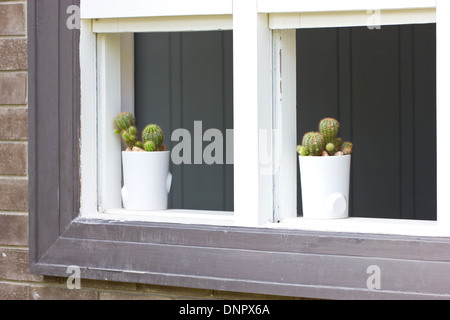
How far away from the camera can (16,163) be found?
9.16 ft

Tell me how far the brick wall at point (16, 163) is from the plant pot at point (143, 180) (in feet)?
1.15

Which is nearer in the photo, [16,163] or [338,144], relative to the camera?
[338,144]

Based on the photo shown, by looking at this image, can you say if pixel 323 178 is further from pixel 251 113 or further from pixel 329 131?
pixel 251 113

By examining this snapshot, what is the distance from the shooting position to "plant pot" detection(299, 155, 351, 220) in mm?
2477

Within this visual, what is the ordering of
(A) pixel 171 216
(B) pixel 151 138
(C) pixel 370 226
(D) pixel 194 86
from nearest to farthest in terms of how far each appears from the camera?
1. (C) pixel 370 226
2. (A) pixel 171 216
3. (B) pixel 151 138
4. (D) pixel 194 86

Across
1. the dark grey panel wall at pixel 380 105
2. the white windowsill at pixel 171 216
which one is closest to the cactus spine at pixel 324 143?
the white windowsill at pixel 171 216

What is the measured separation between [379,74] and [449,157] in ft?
6.30

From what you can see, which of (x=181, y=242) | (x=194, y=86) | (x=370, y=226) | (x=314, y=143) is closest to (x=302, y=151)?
(x=314, y=143)

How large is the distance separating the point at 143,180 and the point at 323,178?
64 centimetres

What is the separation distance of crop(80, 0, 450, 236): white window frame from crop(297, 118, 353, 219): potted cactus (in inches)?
2.3

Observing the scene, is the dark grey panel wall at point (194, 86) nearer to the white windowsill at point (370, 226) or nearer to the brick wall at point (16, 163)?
the brick wall at point (16, 163)

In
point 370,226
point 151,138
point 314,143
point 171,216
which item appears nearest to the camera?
point 370,226

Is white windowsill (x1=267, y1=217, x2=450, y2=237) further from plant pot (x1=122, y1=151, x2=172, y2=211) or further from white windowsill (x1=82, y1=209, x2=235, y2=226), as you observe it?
plant pot (x1=122, y1=151, x2=172, y2=211)

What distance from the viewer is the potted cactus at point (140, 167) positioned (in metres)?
2.73
